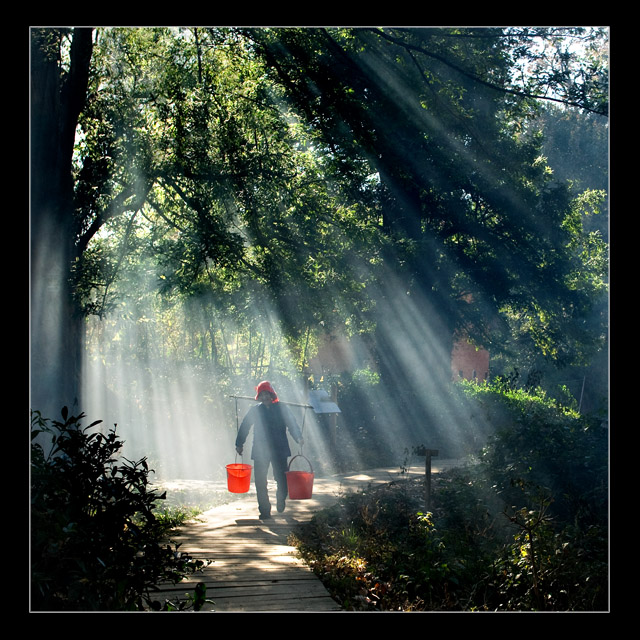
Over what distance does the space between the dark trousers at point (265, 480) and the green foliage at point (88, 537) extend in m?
4.85

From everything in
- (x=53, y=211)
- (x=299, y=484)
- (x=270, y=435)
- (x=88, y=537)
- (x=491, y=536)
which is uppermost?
(x=53, y=211)

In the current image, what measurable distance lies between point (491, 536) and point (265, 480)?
11.0 feet

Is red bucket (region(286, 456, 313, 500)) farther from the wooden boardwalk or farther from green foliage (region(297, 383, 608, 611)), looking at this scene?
green foliage (region(297, 383, 608, 611))

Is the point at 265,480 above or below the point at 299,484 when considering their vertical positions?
above

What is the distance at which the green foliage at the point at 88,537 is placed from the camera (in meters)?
3.73

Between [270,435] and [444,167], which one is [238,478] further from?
[444,167]

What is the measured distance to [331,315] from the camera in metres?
14.4

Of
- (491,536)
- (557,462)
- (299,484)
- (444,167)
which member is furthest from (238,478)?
(444,167)

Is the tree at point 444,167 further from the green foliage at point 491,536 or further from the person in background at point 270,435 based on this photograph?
the person in background at point 270,435

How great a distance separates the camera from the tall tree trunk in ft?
29.3

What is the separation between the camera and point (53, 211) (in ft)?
30.4

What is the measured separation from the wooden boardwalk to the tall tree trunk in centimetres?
297

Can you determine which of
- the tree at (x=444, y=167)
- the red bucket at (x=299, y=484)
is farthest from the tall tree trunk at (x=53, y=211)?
the tree at (x=444, y=167)
